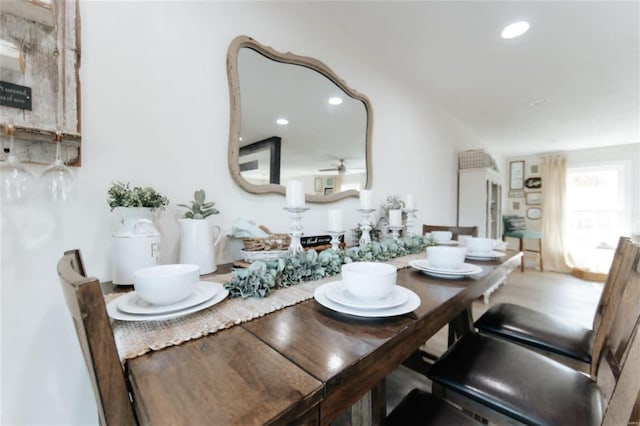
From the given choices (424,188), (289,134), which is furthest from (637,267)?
(424,188)

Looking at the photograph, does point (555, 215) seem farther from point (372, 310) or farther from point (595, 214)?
point (372, 310)

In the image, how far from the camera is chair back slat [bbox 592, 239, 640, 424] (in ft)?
1.51

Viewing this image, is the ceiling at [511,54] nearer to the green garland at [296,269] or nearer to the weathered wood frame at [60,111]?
the weathered wood frame at [60,111]

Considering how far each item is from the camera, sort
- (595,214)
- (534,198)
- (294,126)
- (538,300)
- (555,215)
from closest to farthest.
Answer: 1. (294,126)
2. (538,300)
3. (595,214)
4. (555,215)
5. (534,198)

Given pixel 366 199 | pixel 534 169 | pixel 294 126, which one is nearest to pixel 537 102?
pixel 366 199

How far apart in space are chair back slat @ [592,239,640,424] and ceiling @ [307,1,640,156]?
1.51m

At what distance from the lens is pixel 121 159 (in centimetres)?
87

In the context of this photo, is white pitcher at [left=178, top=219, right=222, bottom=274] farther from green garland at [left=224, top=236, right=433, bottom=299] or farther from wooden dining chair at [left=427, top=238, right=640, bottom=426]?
wooden dining chair at [left=427, top=238, right=640, bottom=426]

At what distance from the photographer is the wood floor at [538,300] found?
5.25 ft

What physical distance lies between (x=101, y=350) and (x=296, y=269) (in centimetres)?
56

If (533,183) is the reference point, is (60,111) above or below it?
below

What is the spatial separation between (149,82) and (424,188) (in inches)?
96.7

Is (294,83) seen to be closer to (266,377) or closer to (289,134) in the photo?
(289,134)

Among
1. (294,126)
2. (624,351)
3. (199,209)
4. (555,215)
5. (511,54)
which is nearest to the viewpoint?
(624,351)
